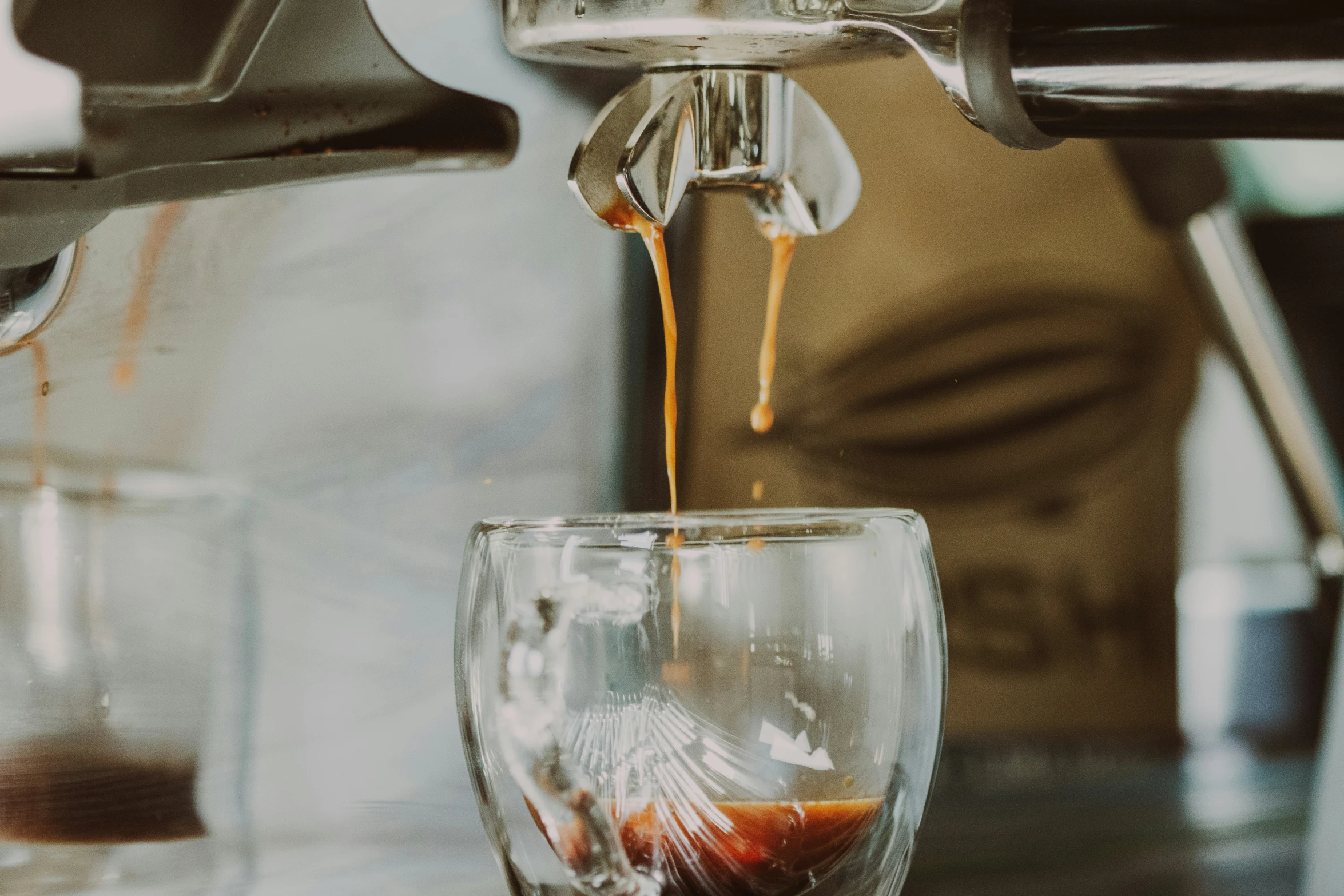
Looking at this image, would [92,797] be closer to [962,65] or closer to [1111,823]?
[962,65]

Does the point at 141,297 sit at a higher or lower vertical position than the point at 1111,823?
higher

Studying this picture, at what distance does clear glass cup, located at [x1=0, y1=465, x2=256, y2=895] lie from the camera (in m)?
0.29

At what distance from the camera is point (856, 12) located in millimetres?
259

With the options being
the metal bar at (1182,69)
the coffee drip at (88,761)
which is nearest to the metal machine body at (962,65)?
the metal bar at (1182,69)

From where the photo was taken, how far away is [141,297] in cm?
31

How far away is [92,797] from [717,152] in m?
0.19

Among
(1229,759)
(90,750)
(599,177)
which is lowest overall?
(1229,759)

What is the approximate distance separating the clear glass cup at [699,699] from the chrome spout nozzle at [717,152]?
0.22 ft

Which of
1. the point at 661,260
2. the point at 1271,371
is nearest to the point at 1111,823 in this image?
the point at 1271,371

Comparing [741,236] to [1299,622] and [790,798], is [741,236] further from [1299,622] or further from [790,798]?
[1299,622]

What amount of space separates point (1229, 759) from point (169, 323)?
51 cm

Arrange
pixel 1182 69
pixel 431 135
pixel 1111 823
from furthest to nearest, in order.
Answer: pixel 1111 823 → pixel 431 135 → pixel 1182 69

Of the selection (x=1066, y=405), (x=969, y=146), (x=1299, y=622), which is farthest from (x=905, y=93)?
(x=1299, y=622)

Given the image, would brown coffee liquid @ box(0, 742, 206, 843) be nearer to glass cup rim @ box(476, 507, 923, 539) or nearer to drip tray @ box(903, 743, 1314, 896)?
glass cup rim @ box(476, 507, 923, 539)
